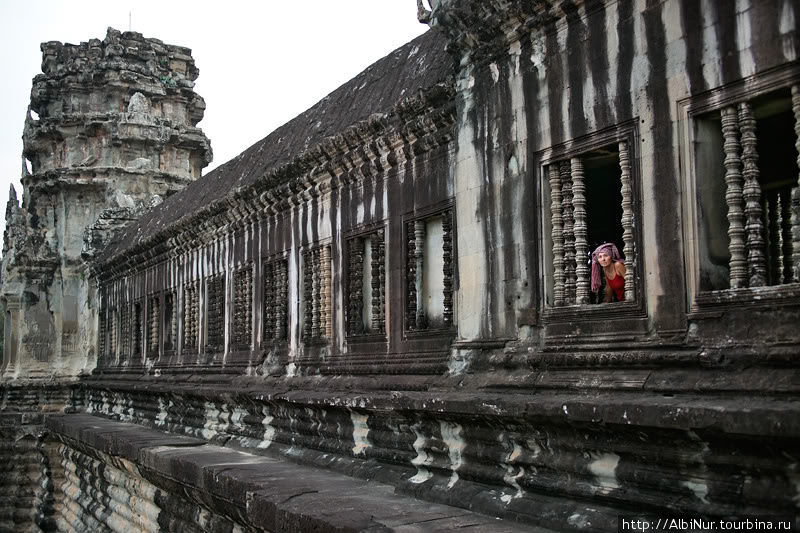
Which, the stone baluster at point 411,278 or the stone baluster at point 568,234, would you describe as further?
the stone baluster at point 411,278

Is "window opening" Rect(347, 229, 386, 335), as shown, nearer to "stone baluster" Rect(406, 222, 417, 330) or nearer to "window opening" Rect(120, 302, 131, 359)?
"stone baluster" Rect(406, 222, 417, 330)

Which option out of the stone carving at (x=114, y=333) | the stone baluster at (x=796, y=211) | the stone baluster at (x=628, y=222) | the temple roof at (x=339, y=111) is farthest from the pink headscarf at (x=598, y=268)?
the stone carving at (x=114, y=333)

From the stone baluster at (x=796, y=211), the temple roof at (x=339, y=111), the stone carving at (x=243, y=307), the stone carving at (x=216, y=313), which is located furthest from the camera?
the stone carving at (x=216, y=313)

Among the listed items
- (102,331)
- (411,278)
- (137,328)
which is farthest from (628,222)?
(102,331)

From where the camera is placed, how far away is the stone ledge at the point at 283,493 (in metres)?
4.69

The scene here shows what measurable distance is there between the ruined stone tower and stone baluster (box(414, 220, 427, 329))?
43.7ft

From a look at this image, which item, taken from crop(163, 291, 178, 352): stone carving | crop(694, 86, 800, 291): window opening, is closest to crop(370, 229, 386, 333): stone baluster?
crop(694, 86, 800, 291): window opening

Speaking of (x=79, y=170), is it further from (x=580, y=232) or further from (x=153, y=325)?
(x=580, y=232)

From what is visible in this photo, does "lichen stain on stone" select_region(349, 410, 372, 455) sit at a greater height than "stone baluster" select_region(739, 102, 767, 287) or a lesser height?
lesser

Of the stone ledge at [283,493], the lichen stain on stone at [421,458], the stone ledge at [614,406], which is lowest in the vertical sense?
the stone ledge at [283,493]

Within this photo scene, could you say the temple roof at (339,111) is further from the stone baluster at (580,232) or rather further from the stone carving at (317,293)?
the stone baluster at (580,232)

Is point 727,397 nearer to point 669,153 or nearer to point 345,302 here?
point 669,153

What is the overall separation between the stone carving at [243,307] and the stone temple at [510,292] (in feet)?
0.15

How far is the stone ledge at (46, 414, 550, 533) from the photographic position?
4.69m
